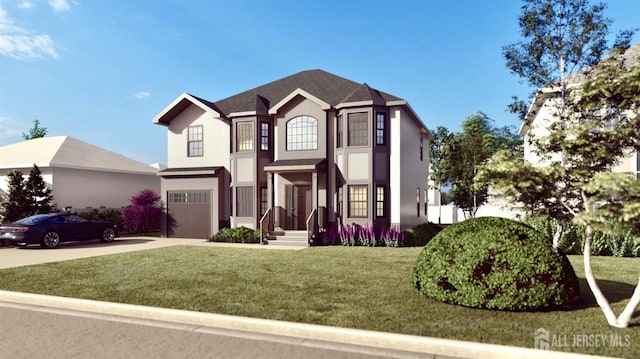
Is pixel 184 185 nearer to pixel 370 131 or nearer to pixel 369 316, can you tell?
pixel 370 131

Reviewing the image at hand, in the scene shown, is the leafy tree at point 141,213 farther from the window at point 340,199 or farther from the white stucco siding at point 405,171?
the white stucco siding at point 405,171

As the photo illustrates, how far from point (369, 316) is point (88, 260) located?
10689 mm

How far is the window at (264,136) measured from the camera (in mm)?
20266

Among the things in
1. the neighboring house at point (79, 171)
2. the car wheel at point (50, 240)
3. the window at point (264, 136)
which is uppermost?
the window at point (264, 136)

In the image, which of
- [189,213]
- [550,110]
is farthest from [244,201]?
[550,110]

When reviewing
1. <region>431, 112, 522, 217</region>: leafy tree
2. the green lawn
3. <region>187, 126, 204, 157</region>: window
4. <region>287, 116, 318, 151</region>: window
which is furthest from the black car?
<region>431, 112, 522, 217</region>: leafy tree

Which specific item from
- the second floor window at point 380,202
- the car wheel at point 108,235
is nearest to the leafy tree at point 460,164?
the second floor window at point 380,202

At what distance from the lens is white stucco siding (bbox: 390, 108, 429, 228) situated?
18.6 meters

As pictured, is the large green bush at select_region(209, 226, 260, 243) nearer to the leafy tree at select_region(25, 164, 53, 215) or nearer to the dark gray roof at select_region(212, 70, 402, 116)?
the dark gray roof at select_region(212, 70, 402, 116)

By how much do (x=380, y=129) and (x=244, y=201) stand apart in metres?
7.77

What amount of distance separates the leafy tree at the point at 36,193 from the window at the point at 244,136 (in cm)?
1130

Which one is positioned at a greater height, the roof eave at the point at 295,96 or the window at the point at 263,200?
the roof eave at the point at 295,96

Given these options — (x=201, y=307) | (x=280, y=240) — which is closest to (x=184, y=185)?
(x=280, y=240)

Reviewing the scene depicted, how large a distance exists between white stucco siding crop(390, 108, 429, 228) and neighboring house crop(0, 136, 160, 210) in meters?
18.9
